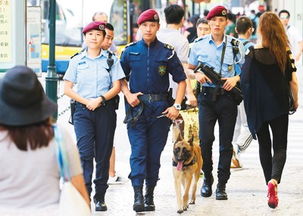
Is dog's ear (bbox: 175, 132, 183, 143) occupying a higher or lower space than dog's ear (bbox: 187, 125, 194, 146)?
higher

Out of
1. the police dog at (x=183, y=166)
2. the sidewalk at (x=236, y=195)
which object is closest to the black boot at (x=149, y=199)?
the sidewalk at (x=236, y=195)

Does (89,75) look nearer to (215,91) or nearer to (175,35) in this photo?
(215,91)

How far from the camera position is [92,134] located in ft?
31.4

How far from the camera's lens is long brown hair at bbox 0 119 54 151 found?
5.00 m

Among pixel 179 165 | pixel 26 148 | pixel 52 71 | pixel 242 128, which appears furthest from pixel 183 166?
pixel 26 148

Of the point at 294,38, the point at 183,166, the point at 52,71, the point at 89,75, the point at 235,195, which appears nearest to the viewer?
the point at 89,75

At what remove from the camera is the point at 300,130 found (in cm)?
1897

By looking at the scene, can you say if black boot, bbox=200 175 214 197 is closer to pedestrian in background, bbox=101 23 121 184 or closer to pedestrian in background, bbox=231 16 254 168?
pedestrian in background, bbox=101 23 121 184

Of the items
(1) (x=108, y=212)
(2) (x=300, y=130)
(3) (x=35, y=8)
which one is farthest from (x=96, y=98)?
(2) (x=300, y=130)

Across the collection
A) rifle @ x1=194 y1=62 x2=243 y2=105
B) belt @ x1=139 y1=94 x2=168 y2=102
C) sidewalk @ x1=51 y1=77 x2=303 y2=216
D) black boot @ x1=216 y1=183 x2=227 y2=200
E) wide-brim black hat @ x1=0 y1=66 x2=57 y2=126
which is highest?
wide-brim black hat @ x1=0 y1=66 x2=57 y2=126

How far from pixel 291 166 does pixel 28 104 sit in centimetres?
912

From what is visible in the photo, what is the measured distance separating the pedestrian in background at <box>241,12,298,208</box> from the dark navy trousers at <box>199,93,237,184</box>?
1.90 feet

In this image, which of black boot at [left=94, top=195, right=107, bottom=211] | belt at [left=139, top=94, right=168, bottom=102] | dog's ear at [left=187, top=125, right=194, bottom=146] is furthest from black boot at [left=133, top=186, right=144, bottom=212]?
belt at [left=139, top=94, right=168, bottom=102]

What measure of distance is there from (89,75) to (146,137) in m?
0.91
